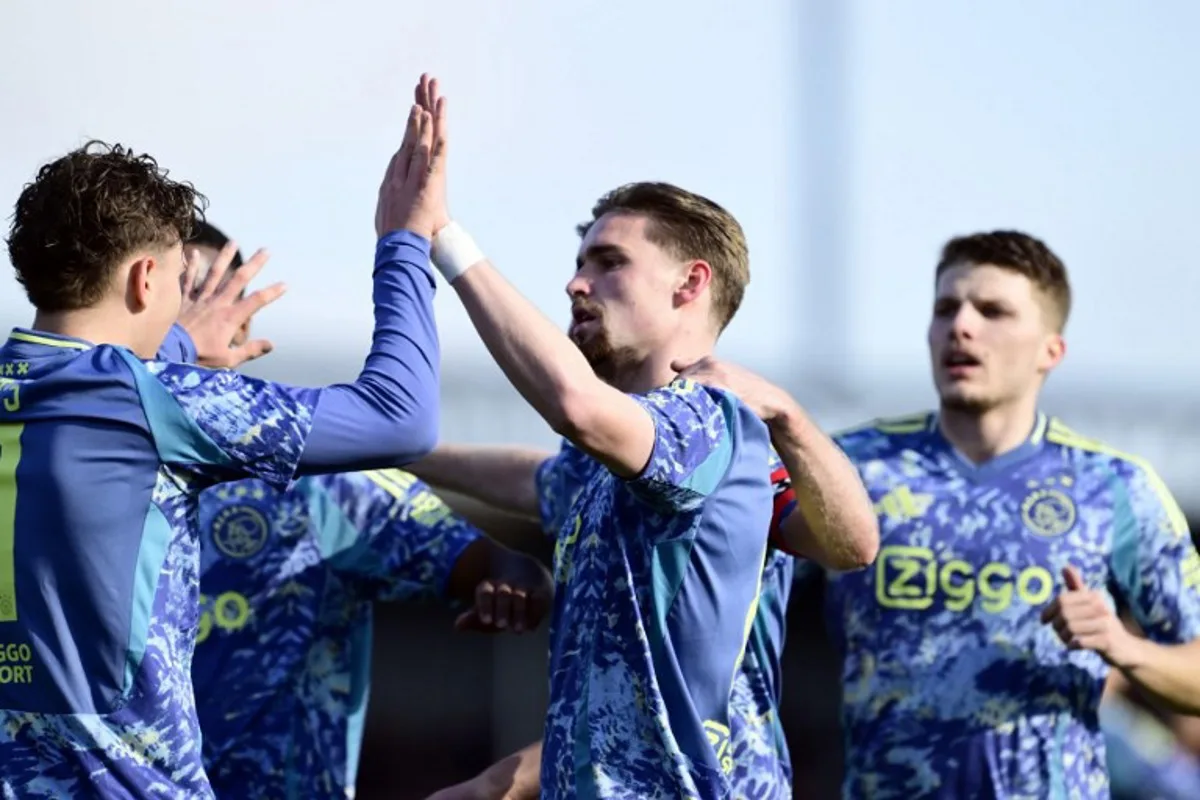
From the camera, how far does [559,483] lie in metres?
5.28

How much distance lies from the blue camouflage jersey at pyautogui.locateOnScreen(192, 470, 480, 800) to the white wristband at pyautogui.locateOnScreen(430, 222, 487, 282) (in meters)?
1.55

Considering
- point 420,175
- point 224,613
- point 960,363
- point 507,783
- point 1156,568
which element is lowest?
point 507,783

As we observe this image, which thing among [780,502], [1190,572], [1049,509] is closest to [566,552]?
[780,502]

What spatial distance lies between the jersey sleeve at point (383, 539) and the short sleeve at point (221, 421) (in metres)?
1.79

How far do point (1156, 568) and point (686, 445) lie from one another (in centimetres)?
238

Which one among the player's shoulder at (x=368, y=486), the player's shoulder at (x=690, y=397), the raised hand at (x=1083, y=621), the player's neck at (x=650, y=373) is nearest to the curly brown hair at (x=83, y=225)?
the player's shoulder at (x=690, y=397)

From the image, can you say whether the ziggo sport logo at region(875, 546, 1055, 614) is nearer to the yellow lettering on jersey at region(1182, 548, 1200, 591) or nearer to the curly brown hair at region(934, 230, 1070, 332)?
the yellow lettering on jersey at region(1182, 548, 1200, 591)

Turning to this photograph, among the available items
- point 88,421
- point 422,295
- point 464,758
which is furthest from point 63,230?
point 464,758

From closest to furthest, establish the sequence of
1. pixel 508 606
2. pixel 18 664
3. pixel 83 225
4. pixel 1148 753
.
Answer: pixel 18 664
pixel 83 225
pixel 508 606
pixel 1148 753

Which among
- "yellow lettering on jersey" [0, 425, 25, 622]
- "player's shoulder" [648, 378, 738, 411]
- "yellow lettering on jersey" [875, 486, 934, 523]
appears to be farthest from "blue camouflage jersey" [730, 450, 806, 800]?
"yellow lettering on jersey" [0, 425, 25, 622]

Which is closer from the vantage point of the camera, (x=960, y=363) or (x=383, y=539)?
(x=383, y=539)

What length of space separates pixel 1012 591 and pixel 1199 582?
54 cm

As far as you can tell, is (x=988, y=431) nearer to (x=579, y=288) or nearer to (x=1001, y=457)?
(x=1001, y=457)

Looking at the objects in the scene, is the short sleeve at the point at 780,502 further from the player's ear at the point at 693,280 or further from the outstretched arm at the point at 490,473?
the outstretched arm at the point at 490,473
